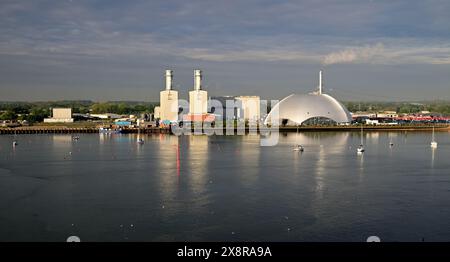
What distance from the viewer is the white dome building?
70.5 ft

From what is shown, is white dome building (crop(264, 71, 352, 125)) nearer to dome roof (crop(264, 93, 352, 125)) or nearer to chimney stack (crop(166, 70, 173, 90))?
dome roof (crop(264, 93, 352, 125))

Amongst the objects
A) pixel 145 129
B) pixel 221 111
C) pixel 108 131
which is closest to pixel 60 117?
pixel 108 131

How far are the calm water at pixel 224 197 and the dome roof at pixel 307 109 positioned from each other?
1098cm

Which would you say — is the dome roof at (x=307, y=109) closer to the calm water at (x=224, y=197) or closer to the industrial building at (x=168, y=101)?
the industrial building at (x=168, y=101)

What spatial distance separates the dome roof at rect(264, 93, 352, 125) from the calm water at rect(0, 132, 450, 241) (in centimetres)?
1098

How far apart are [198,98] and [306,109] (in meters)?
4.59

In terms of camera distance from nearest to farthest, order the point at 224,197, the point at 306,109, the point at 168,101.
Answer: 1. the point at 224,197
2. the point at 306,109
3. the point at 168,101

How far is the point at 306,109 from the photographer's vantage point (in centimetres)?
2169

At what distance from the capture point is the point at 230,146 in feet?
42.2

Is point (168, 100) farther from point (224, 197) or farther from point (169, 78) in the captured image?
point (224, 197)

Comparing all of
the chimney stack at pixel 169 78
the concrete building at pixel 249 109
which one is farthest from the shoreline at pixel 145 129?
the chimney stack at pixel 169 78
